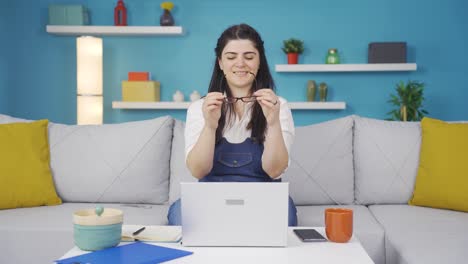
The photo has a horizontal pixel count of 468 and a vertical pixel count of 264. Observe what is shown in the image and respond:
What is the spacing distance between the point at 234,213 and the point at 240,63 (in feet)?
2.62

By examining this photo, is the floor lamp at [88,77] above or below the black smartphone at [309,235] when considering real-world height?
above

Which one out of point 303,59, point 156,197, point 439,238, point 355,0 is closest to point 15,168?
point 156,197

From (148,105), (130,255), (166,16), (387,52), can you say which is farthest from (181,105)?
(130,255)

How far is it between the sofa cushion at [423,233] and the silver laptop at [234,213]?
0.69 meters

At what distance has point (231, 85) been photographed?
2.06 meters

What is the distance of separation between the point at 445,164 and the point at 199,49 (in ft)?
8.54

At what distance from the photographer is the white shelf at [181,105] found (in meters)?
4.38

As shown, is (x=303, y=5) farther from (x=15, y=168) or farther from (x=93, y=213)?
(x=93, y=213)

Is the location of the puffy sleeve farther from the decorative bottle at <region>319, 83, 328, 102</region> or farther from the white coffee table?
the decorative bottle at <region>319, 83, 328, 102</region>

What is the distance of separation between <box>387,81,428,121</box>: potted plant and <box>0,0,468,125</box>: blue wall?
0.59ft

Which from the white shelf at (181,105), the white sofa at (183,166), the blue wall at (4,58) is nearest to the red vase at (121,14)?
the white shelf at (181,105)

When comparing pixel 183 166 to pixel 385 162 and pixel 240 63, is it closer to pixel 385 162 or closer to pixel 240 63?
pixel 240 63

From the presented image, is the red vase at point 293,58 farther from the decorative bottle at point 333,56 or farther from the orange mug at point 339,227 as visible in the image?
the orange mug at point 339,227

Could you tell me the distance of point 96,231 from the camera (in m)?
1.32
